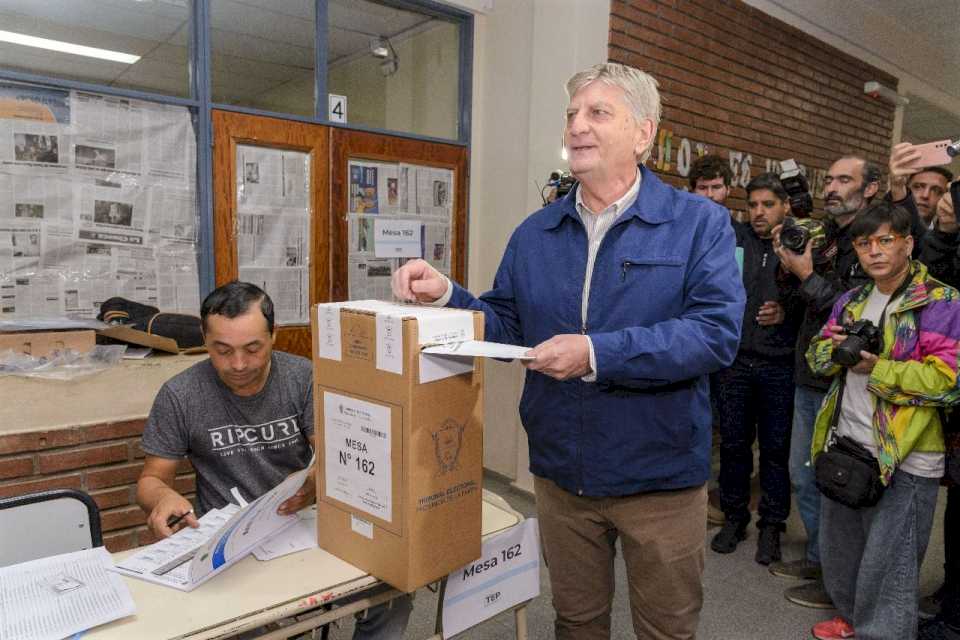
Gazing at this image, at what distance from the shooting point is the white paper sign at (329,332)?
115 centimetres

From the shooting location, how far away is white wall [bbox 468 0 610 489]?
10.5 ft

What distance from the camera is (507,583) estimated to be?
144 cm

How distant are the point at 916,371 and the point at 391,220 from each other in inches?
95.8

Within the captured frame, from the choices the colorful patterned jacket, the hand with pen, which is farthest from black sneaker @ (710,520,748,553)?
the hand with pen

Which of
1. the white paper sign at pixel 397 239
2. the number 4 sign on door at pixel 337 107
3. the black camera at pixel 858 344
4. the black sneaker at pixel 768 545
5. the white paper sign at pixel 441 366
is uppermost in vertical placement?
the number 4 sign on door at pixel 337 107

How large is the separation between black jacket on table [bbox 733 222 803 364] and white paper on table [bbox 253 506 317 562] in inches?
79.5

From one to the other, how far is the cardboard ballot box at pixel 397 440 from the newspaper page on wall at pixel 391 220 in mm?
2153

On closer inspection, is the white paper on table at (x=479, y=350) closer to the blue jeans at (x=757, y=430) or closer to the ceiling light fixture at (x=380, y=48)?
the blue jeans at (x=757, y=430)

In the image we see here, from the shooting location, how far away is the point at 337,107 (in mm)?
3131

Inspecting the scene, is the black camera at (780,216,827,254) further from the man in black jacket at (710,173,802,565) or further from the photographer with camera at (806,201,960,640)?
the photographer with camera at (806,201,960,640)

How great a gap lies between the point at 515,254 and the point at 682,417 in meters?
0.53

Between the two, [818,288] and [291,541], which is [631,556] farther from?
[818,288]

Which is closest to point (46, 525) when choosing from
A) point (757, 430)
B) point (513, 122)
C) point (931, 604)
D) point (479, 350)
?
point (479, 350)

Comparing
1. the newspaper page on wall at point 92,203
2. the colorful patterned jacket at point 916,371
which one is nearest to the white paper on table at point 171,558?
the newspaper page on wall at point 92,203
